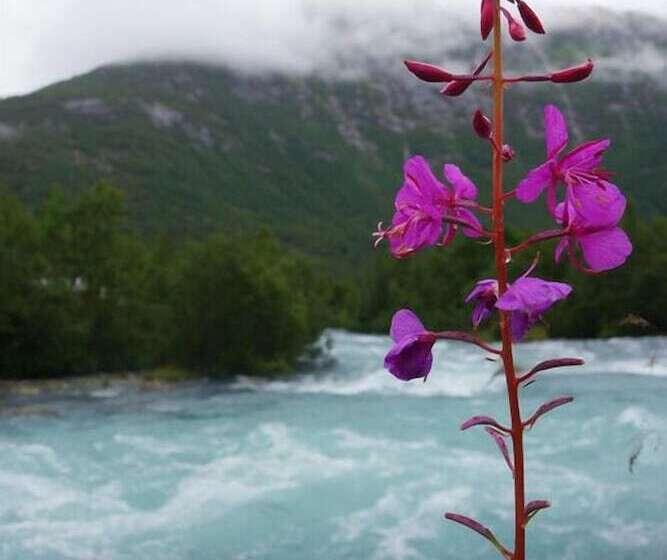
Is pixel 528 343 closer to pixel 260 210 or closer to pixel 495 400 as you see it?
pixel 495 400

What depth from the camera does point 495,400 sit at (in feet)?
63.3

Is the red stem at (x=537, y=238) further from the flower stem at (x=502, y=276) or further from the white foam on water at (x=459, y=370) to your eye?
the white foam on water at (x=459, y=370)

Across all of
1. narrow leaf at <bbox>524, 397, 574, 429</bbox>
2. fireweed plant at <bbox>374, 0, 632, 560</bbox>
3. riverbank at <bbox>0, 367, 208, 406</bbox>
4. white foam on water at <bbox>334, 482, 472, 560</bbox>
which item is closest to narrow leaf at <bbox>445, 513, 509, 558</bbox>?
fireweed plant at <bbox>374, 0, 632, 560</bbox>

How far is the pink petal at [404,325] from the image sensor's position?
1.33 meters

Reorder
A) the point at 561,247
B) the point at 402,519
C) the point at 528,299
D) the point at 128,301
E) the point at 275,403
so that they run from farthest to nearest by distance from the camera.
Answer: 1. the point at 128,301
2. the point at 275,403
3. the point at 402,519
4. the point at 561,247
5. the point at 528,299

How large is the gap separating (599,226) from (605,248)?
3 centimetres

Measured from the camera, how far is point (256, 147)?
168125 millimetres

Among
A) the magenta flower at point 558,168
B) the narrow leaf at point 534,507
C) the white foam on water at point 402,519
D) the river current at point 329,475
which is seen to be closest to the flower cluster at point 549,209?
the magenta flower at point 558,168

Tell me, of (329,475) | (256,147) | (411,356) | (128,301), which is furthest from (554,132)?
(256,147)

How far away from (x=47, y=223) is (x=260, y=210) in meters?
106

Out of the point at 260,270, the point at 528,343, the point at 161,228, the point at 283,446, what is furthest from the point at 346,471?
the point at 161,228

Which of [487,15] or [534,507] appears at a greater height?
[487,15]


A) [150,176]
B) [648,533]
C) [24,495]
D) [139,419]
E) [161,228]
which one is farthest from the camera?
[150,176]

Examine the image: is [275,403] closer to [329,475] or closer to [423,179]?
[329,475]
